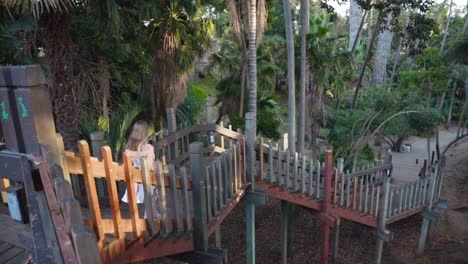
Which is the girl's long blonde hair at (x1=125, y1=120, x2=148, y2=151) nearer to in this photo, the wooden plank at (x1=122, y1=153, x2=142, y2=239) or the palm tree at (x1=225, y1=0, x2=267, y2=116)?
the wooden plank at (x1=122, y1=153, x2=142, y2=239)

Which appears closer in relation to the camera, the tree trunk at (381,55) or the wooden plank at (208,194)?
the wooden plank at (208,194)

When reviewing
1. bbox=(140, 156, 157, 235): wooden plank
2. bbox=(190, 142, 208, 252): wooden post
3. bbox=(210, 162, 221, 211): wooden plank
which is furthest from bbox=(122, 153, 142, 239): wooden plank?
bbox=(210, 162, 221, 211): wooden plank

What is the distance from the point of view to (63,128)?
6.17 m

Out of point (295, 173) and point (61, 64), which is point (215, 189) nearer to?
point (295, 173)

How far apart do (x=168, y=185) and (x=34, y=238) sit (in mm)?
1557

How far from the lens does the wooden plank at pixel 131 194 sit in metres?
2.97

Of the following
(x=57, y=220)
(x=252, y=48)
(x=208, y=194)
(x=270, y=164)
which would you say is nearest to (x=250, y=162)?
(x=270, y=164)

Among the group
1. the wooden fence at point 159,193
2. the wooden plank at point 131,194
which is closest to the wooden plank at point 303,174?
the wooden fence at point 159,193

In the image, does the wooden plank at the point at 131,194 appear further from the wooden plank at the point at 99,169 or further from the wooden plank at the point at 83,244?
the wooden plank at the point at 83,244

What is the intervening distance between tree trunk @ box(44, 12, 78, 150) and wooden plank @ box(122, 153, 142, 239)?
3645 millimetres

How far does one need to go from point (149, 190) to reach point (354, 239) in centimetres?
802

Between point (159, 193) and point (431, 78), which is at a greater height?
point (159, 193)

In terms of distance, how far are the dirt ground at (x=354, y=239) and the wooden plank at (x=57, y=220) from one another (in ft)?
25.0

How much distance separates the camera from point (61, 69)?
5863mm
